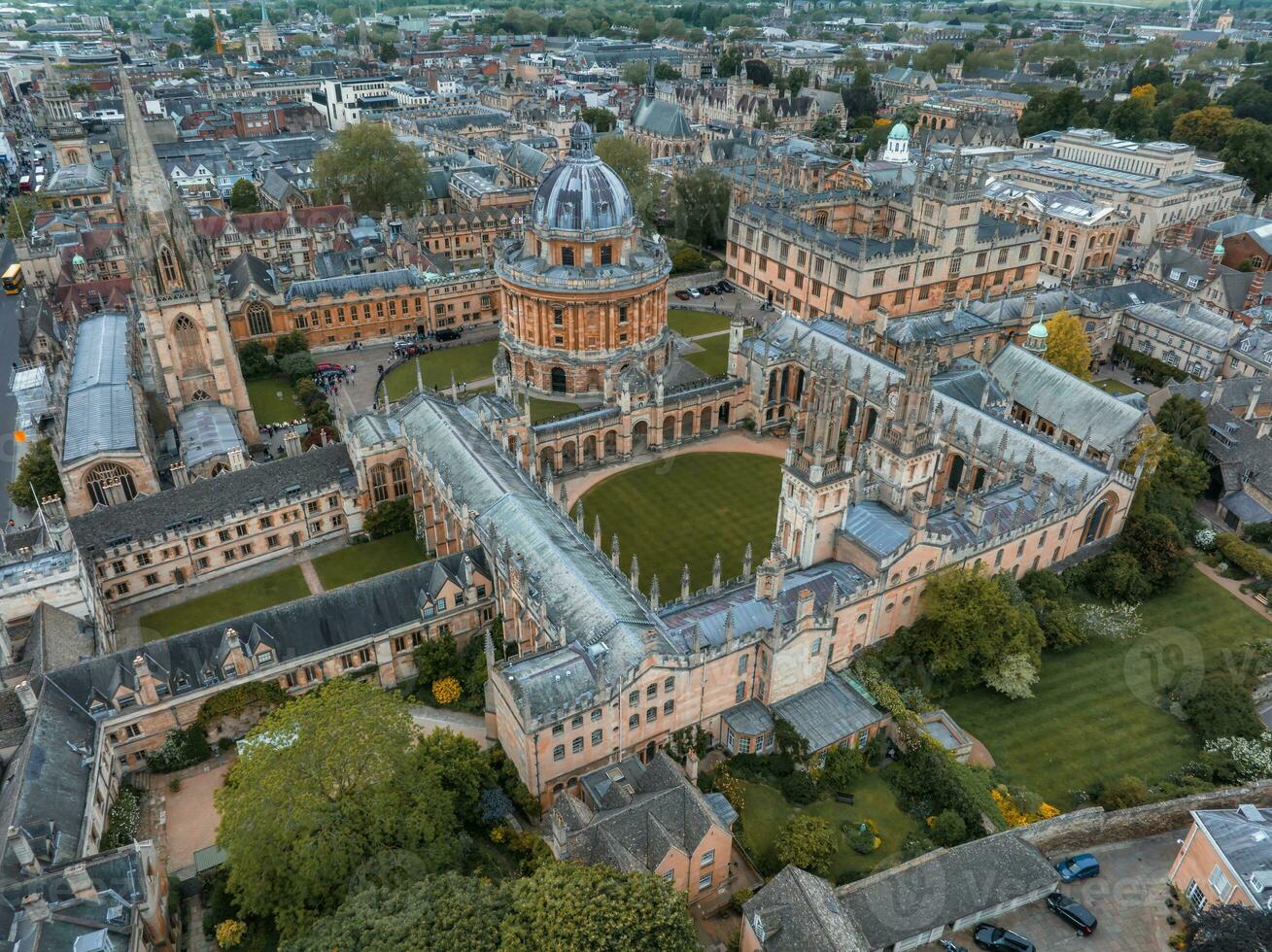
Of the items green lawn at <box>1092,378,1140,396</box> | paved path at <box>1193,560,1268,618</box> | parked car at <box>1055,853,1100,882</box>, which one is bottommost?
parked car at <box>1055,853,1100,882</box>

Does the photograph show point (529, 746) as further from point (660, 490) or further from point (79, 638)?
point (660, 490)

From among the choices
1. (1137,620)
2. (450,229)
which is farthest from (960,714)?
(450,229)

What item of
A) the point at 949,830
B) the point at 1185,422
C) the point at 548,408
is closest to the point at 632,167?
the point at 548,408

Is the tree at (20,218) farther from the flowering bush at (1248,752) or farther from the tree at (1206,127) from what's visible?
the tree at (1206,127)

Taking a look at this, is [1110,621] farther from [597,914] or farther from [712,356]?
[712,356]

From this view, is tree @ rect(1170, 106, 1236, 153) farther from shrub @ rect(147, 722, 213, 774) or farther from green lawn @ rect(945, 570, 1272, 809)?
shrub @ rect(147, 722, 213, 774)

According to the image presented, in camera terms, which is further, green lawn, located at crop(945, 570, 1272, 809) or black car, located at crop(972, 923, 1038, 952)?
green lawn, located at crop(945, 570, 1272, 809)

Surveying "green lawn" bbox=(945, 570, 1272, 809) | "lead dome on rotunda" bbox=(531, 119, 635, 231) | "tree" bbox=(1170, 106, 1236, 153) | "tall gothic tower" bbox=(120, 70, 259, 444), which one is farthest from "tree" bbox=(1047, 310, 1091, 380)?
"tree" bbox=(1170, 106, 1236, 153)
